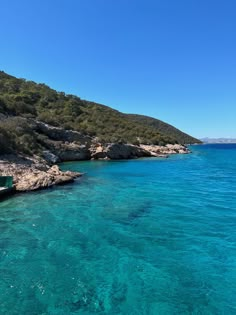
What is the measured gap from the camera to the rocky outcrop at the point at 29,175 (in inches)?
860

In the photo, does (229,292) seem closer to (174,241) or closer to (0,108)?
(174,241)

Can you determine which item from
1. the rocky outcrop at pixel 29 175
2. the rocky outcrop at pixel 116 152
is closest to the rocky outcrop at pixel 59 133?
the rocky outcrop at pixel 116 152

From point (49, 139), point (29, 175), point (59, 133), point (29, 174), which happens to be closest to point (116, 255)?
point (29, 175)

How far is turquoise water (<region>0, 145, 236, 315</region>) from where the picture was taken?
7.67 metres

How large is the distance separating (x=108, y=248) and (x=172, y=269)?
2653 mm

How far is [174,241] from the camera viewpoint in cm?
1203

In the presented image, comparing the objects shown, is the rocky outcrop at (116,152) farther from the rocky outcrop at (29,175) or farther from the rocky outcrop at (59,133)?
the rocky outcrop at (29,175)

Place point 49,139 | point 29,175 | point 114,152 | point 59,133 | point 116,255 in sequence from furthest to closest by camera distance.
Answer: point 114,152
point 59,133
point 49,139
point 29,175
point 116,255

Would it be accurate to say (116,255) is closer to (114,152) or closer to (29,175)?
(29,175)

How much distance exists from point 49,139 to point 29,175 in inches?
968

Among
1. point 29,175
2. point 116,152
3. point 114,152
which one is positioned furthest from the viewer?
point 116,152

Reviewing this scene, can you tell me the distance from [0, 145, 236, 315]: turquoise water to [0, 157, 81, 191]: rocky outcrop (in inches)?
79.2

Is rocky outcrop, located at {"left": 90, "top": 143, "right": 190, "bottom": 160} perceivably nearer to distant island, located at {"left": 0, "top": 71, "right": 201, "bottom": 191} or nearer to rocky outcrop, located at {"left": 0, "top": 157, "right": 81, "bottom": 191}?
distant island, located at {"left": 0, "top": 71, "right": 201, "bottom": 191}

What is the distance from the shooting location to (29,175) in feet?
77.4
